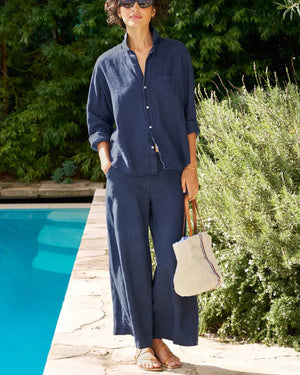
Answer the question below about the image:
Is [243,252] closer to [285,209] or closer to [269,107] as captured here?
[285,209]

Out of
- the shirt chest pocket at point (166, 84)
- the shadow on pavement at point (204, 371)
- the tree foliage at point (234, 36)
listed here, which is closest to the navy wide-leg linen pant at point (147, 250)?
the shadow on pavement at point (204, 371)

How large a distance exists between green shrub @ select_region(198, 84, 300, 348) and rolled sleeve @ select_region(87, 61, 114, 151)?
0.89 meters

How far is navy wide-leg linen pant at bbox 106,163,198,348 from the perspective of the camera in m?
2.51

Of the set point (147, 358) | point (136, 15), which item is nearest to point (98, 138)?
point (136, 15)

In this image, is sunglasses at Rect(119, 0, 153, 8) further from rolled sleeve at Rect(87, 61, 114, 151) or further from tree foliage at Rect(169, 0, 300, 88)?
tree foliage at Rect(169, 0, 300, 88)

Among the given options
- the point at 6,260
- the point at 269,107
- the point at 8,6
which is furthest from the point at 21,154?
the point at 269,107

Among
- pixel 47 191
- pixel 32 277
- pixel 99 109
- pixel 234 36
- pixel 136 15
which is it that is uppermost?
pixel 234 36

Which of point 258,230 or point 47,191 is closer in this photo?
point 258,230

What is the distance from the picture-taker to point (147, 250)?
259cm

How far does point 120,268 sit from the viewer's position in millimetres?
2604

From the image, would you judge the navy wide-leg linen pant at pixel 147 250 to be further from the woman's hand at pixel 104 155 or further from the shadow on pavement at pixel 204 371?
the shadow on pavement at pixel 204 371

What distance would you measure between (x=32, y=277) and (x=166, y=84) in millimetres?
3626

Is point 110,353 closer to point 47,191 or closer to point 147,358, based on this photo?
point 147,358

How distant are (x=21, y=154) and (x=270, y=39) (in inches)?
177
